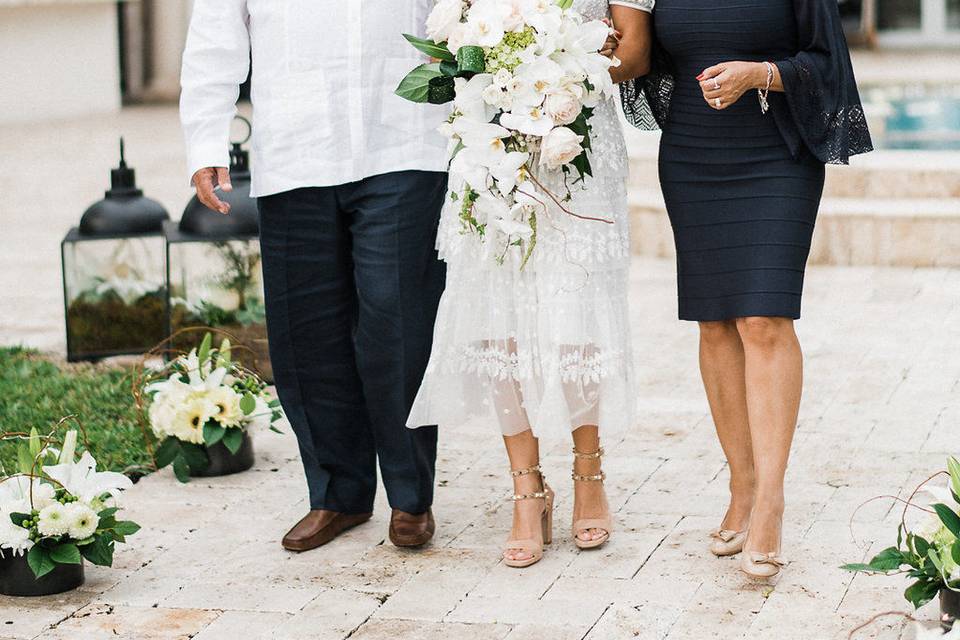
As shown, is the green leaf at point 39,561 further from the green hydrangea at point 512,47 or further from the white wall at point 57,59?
A: the white wall at point 57,59

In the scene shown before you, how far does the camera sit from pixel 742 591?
13.0ft

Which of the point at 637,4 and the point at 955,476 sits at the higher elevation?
the point at 637,4

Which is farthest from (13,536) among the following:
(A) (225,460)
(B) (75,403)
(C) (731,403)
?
(B) (75,403)

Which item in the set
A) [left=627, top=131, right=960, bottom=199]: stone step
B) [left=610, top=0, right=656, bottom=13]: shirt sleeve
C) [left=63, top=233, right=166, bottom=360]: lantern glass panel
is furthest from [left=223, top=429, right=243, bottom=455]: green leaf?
[left=627, top=131, right=960, bottom=199]: stone step

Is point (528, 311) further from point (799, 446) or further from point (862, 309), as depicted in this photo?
point (862, 309)

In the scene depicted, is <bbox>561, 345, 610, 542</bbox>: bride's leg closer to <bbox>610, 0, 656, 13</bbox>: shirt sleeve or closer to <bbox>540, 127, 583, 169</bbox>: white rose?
<bbox>540, 127, 583, 169</bbox>: white rose

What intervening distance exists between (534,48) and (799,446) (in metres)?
2.15

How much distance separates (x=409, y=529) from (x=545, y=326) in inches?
28.9

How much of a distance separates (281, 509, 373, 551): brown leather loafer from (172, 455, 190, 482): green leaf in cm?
75

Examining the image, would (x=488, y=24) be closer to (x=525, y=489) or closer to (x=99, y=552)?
(x=525, y=489)

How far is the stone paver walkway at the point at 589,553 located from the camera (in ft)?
12.6

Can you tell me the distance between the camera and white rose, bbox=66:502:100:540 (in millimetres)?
4031

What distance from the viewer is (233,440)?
518 centimetres

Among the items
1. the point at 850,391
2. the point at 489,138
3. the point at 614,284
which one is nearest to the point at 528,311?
the point at 614,284
